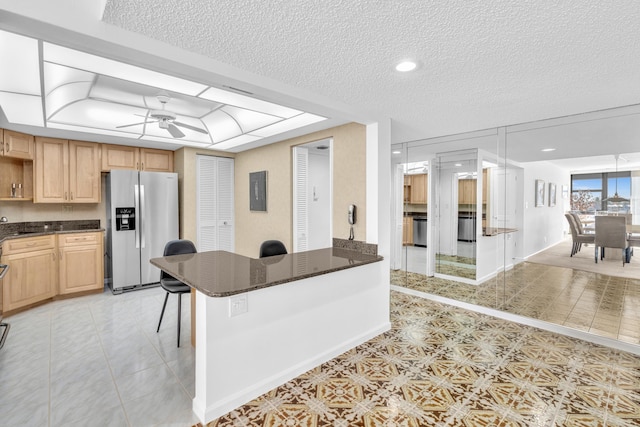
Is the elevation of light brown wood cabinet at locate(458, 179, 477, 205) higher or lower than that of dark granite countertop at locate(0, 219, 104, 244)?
higher

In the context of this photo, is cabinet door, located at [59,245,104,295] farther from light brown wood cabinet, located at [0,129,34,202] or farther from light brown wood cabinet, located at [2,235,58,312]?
light brown wood cabinet, located at [0,129,34,202]

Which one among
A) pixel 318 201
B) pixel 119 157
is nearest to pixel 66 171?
pixel 119 157

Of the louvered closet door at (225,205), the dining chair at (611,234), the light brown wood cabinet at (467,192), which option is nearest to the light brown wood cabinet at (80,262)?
the louvered closet door at (225,205)

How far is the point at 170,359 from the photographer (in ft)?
8.82

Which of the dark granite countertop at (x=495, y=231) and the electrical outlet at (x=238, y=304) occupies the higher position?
the dark granite countertop at (x=495, y=231)

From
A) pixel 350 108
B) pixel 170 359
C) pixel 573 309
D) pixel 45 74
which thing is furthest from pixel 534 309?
pixel 45 74

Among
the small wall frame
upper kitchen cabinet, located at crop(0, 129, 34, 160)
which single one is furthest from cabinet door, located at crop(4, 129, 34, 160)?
the small wall frame

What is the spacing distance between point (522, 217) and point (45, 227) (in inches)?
266

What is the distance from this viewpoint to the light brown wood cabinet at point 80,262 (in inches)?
168

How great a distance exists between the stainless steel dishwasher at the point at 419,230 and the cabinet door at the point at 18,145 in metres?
5.66

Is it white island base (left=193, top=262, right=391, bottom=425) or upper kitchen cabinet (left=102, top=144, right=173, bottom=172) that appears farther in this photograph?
upper kitchen cabinet (left=102, top=144, right=173, bottom=172)

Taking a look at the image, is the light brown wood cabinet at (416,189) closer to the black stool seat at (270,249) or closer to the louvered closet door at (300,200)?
the louvered closet door at (300,200)

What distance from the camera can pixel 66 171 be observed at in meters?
4.44

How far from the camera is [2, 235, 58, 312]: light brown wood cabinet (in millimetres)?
3611
